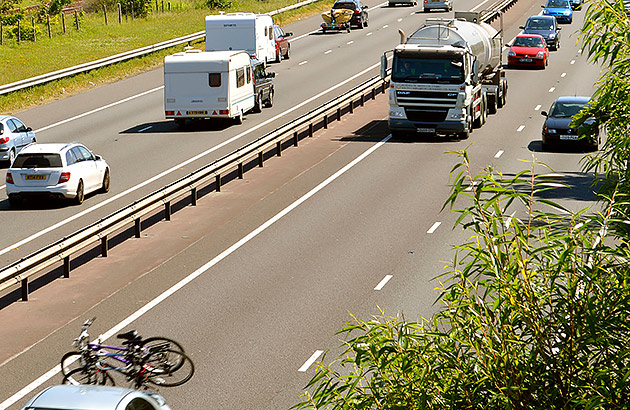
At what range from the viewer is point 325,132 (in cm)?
3703

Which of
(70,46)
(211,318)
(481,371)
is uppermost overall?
(481,371)

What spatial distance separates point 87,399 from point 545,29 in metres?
53.6

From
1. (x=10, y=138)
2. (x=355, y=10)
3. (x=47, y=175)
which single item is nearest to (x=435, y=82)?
(x=10, y=138)

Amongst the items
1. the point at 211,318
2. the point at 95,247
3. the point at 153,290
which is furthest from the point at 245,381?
the point at 95,247

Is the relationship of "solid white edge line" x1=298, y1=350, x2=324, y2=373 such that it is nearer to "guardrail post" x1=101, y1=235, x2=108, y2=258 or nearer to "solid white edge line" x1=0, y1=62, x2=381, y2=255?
"guardrail post" x1=101, y1=235, x2=108, y2=258

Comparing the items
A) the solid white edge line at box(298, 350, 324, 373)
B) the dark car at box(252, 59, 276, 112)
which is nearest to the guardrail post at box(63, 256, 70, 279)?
the solid white edge line at box(298, 350, 324, 373)

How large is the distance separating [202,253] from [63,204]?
6.57m

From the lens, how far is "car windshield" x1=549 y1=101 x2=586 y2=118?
112 feet

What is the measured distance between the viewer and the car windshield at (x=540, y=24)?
60.2 metres

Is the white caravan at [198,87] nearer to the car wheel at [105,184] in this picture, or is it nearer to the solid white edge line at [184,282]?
the solid white edge line at [184,282]

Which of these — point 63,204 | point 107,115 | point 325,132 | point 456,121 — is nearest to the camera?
point 63,204

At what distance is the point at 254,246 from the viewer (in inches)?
862

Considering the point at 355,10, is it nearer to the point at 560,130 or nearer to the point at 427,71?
the point at 427,71

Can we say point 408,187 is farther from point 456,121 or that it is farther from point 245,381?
point 245,381
